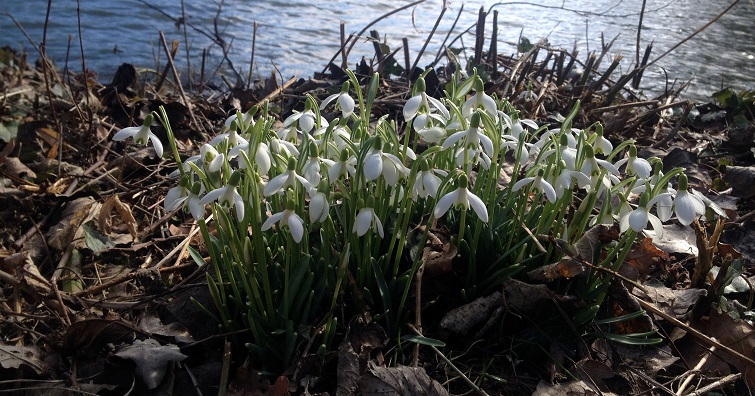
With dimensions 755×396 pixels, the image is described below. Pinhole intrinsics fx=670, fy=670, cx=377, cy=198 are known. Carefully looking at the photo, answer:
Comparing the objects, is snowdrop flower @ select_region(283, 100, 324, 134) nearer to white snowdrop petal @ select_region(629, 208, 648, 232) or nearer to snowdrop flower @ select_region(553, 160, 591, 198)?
snowdrop flower @ select_region(553, 160, 591, 198)

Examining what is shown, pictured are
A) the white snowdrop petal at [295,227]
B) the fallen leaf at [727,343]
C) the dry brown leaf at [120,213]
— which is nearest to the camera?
the white snowdrop petal at [295,227]

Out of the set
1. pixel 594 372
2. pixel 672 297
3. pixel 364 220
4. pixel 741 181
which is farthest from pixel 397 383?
pixel 741 181

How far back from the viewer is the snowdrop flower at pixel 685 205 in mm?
1324

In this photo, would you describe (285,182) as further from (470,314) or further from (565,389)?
(565,389)

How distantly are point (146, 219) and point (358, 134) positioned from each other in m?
0.97

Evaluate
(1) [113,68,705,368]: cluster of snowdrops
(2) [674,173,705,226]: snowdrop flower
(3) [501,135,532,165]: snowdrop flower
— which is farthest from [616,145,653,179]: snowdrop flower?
(3) [501,135,532,165]: snowdrop flower

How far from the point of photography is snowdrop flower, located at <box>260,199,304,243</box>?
4.11 ft

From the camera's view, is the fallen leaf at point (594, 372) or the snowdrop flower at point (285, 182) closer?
the snowdrop flower at point (285, 182)

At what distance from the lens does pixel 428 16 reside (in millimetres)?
6039

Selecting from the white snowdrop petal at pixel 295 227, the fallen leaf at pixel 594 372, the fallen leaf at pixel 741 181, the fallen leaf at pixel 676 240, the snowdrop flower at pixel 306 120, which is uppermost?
the snowdrop flower at pixel 306 120

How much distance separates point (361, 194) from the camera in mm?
1416

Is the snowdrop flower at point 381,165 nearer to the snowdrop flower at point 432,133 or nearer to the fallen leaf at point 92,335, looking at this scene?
the snowdrop flower at point 432,133

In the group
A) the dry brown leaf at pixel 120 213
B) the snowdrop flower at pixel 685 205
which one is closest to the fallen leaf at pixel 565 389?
the snowdrop flower at pixel 685 205

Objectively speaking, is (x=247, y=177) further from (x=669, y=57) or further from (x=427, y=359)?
(x=669, y=57)
